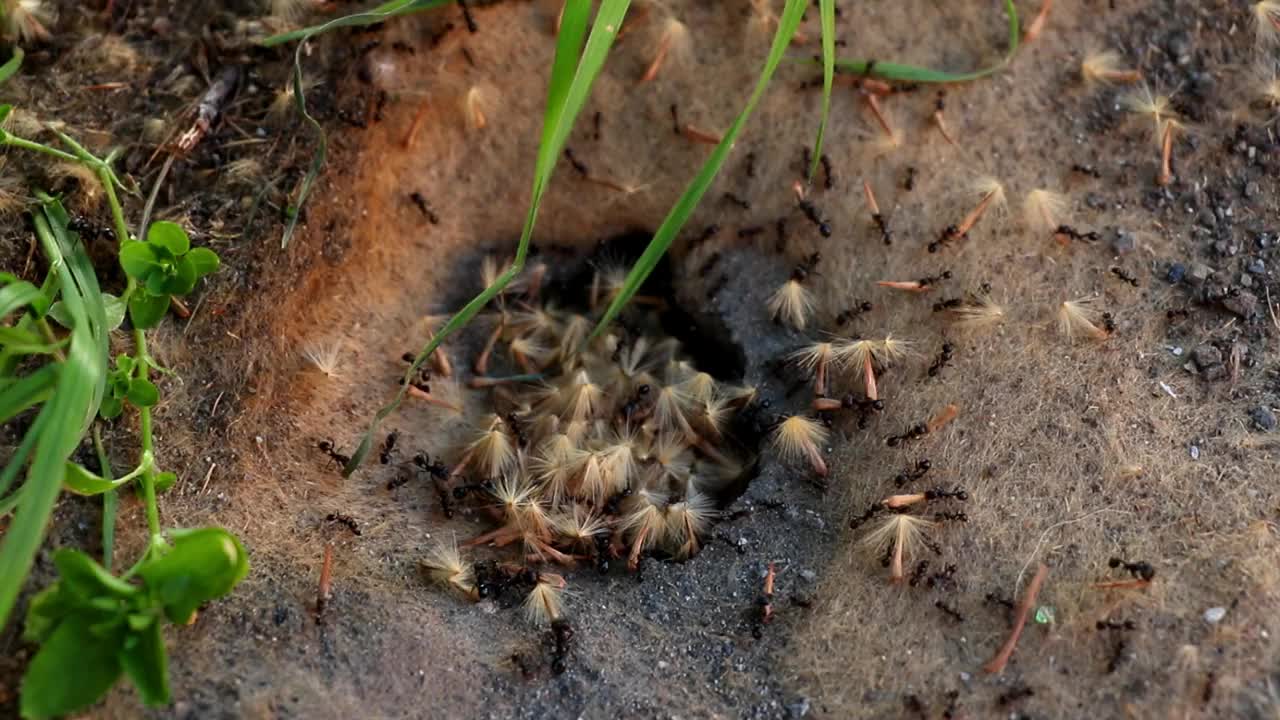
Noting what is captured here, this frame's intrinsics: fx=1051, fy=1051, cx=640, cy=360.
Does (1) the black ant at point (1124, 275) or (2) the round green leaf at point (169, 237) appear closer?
(2) the round green leaf at point (169, 237)

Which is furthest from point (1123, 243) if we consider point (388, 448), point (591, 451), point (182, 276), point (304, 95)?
point (182, 276)

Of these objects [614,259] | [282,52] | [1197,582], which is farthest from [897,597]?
[282,52]

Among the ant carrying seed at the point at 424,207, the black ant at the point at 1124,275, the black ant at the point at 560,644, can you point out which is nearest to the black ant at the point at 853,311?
the black ant at the point at 1124,275

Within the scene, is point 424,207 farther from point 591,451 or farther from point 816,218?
point 816,218

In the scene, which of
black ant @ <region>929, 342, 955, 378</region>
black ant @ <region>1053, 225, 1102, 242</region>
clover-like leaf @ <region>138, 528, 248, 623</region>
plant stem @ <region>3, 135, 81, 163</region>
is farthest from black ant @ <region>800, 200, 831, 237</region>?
plant stem @ <region>3, 135, 81, 163</region>

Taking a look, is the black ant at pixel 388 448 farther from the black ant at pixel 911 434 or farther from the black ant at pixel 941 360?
the black ant at pixel 941 360
